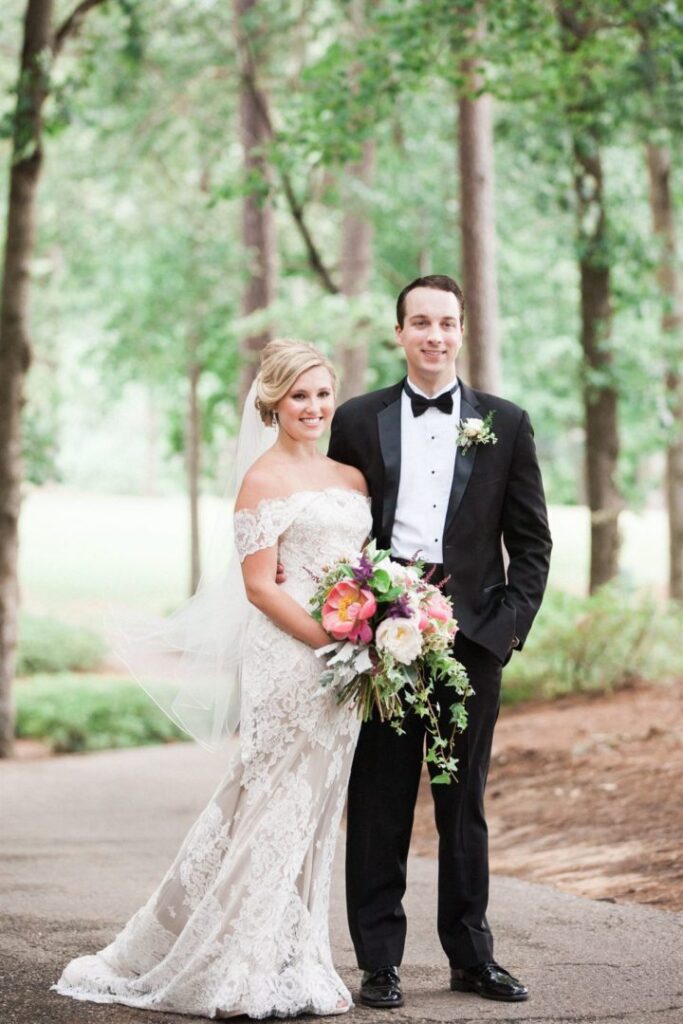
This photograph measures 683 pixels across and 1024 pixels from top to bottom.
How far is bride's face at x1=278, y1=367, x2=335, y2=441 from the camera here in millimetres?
4941

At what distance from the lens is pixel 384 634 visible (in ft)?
15.0

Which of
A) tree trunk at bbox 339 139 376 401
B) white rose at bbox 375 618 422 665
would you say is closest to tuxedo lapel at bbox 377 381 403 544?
white rose at bbox 375 618 422 665

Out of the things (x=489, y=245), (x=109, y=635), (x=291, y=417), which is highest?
(x=489, y=245)

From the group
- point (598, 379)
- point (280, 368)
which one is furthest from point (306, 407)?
point (598, 379)

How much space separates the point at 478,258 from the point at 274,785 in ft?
30.6

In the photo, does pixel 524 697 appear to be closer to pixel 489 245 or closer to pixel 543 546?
pixel 489 245

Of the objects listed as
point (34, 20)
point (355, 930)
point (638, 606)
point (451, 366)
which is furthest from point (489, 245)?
point (355, 930)

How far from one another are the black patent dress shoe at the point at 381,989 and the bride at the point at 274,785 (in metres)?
0.10

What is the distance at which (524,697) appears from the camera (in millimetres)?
14094

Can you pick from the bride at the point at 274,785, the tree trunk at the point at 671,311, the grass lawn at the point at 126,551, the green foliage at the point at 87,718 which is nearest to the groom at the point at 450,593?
the bride at the point at 274,785

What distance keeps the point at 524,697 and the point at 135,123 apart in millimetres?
12170

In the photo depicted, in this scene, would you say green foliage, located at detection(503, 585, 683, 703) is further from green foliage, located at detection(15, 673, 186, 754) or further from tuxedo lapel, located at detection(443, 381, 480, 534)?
tuxedo lapel, located at detection(443, 381, 480, 534)

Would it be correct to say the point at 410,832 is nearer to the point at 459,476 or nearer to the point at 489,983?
the point at 489,983

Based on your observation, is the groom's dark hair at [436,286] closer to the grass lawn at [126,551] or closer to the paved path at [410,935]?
the paved path at [410,935]
